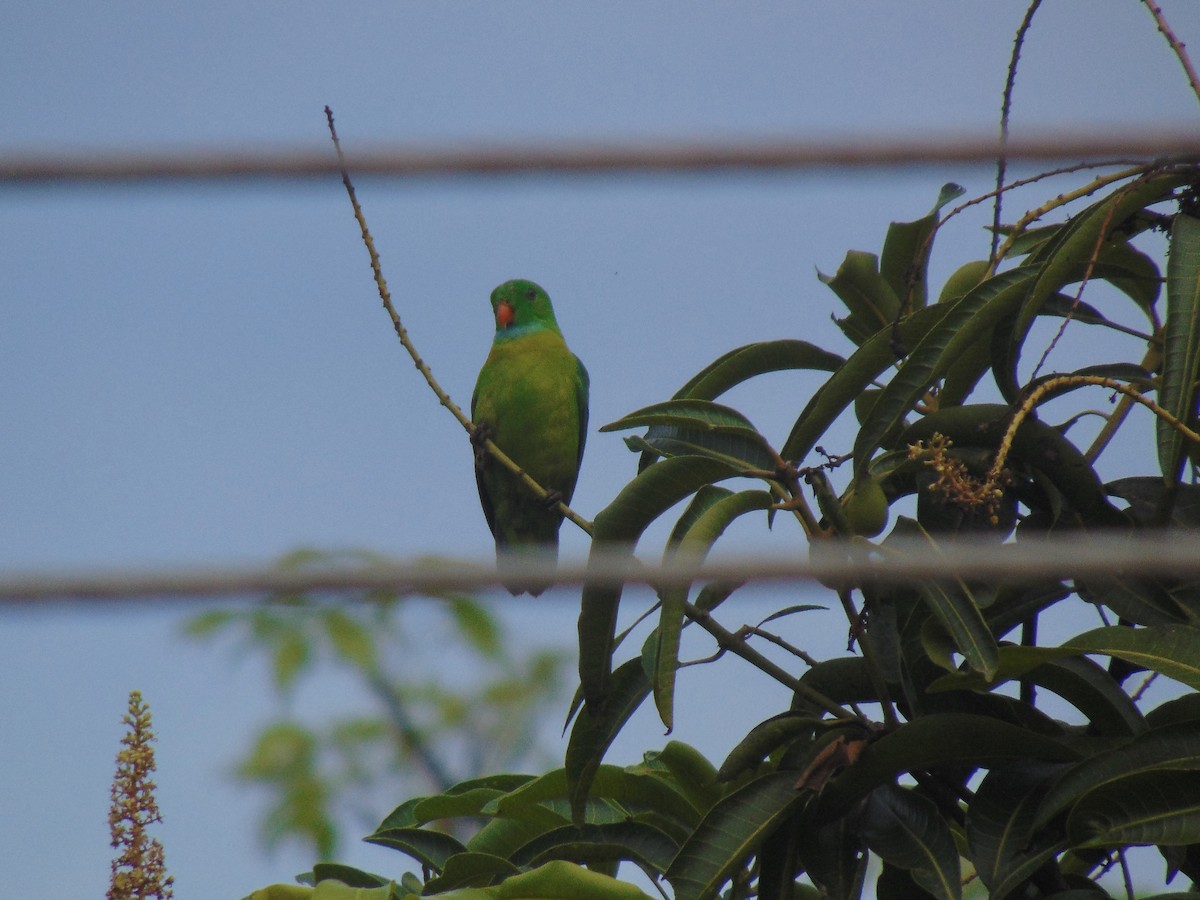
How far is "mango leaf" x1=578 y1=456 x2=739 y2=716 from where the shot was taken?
1969mm

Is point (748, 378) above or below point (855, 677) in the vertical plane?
above

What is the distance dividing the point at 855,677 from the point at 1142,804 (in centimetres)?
50

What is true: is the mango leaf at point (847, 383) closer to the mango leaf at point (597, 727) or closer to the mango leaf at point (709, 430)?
the mango leaf at point (709, 430)

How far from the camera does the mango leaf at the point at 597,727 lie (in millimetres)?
2104

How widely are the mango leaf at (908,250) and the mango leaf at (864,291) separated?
20 mm

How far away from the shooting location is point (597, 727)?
6.98 feet

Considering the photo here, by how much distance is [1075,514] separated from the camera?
2115 millimetres

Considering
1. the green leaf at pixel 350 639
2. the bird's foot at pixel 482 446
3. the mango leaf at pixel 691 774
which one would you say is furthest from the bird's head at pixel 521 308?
the mango leaf at pixel 691 774

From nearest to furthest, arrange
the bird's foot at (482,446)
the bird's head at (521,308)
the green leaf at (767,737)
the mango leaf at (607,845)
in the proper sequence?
1. the green leaf at (767,737)
2. the mango leaf at (607,845)
3. the bird's foot at (482,446)
4. the bird's head at (521,308)

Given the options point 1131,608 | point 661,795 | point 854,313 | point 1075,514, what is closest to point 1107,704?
point 1131,608

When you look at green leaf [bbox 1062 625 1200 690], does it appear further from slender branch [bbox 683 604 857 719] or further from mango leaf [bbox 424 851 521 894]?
mango leaf [bbox 424 851 521 894]

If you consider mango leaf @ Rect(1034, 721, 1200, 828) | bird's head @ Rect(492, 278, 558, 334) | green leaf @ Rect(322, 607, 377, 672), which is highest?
bird's head @ Rect(492, 278, 558, 334)

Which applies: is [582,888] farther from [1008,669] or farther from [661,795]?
[1008,669]

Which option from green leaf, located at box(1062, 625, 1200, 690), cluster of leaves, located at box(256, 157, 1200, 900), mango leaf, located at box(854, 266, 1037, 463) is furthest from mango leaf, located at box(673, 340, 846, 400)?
green leaf, located at box(1062, 625, 1200, 690)
